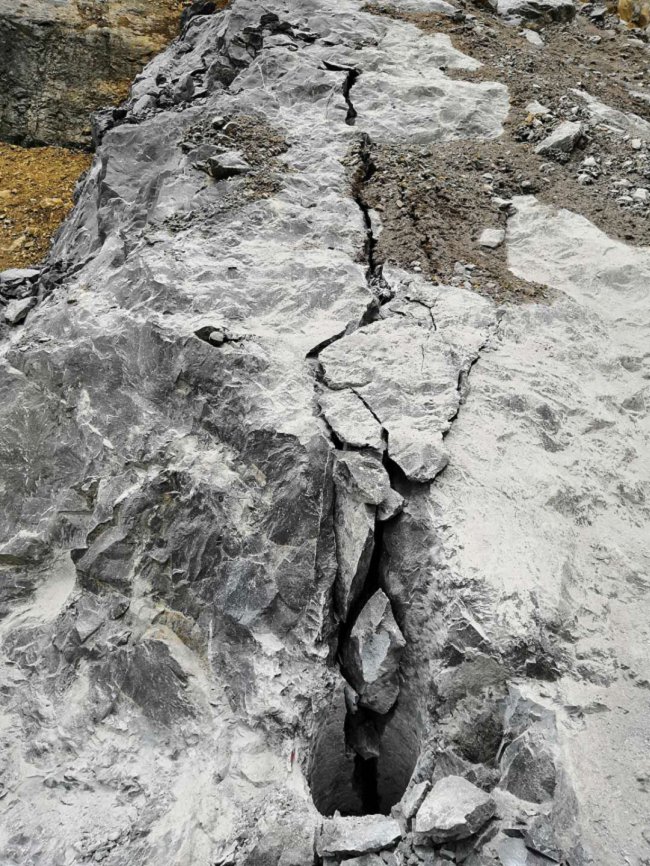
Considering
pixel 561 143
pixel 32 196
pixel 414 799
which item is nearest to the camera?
pixel 414 799

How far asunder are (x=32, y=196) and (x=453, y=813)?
10.6m

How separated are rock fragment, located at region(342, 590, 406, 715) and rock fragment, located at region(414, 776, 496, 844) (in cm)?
89

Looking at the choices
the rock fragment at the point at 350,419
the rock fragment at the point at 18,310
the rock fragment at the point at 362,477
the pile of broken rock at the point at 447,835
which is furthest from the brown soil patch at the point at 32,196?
the pile of broken rock at the point at 447,835

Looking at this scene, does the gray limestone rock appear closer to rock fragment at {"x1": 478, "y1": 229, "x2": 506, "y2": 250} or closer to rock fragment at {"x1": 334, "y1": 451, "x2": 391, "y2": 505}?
rock fragment at {"x1": 478, "y1": 229, "x2": 506, "y2": 250}

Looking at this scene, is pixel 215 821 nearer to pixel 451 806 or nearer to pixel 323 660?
pixel 323 660

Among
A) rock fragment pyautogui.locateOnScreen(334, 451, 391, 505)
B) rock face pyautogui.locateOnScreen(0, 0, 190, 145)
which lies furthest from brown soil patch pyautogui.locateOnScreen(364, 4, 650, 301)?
rock face pyautogui.locateOnScreen(0, 0, 190, 145)

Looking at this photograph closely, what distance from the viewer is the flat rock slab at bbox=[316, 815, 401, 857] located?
376cm

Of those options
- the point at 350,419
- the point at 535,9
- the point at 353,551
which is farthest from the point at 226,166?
the point at 535,9

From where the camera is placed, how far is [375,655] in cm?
457

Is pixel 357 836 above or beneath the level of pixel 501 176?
beneath

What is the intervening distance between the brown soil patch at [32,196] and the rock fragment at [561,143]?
7.02m

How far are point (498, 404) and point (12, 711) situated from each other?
14.9ft

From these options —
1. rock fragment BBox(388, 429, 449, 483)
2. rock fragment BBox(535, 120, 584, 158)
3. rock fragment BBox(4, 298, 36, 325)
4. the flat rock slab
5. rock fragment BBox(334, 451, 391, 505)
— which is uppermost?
rock fragment BBox(535, 120, 584, 158)

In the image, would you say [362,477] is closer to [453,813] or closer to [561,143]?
[453,813]
